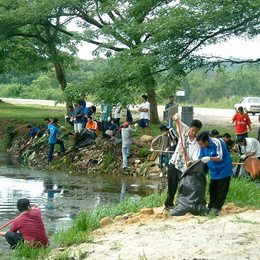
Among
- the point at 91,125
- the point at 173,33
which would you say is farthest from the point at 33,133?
the point at 173,33

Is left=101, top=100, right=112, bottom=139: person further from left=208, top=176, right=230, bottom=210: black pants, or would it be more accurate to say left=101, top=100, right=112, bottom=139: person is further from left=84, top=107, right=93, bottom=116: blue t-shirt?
left=208, top=176, right=230, bottom=210: black pants

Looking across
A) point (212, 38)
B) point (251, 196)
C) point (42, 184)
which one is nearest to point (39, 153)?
point (42, 184)

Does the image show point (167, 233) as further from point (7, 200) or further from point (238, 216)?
point (7, 200)

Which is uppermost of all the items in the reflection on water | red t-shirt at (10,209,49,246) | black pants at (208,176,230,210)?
black pants at (208,176,230,210)

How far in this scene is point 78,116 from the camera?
77.8 ft

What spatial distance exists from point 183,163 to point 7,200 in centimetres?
579

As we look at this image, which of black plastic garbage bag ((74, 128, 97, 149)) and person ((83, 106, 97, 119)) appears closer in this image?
black plastic garbage bag ((74, 128, 97, 149))

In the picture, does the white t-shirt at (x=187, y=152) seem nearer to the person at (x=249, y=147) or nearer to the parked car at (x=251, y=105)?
the person at (x=249, y=147)

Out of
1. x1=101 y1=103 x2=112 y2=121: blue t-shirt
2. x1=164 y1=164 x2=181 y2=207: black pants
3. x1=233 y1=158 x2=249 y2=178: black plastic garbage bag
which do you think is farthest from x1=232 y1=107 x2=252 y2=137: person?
x1=164 y1=164 x2=181 y2=207: black pants

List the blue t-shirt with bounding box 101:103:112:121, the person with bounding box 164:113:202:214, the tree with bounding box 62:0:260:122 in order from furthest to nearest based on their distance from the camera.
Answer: the blue t-shirt with bounding box 101:103:112:121 → the tree with bounding box 62:0:260:122 → the person with bounding box 164:113:202:214

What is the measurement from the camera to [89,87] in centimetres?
2188

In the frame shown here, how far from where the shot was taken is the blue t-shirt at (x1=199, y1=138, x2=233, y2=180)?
32.2ft

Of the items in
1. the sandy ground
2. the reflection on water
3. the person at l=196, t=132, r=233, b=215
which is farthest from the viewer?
the reflection on water

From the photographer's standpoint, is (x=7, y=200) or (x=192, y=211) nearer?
(x=192, y=211)
